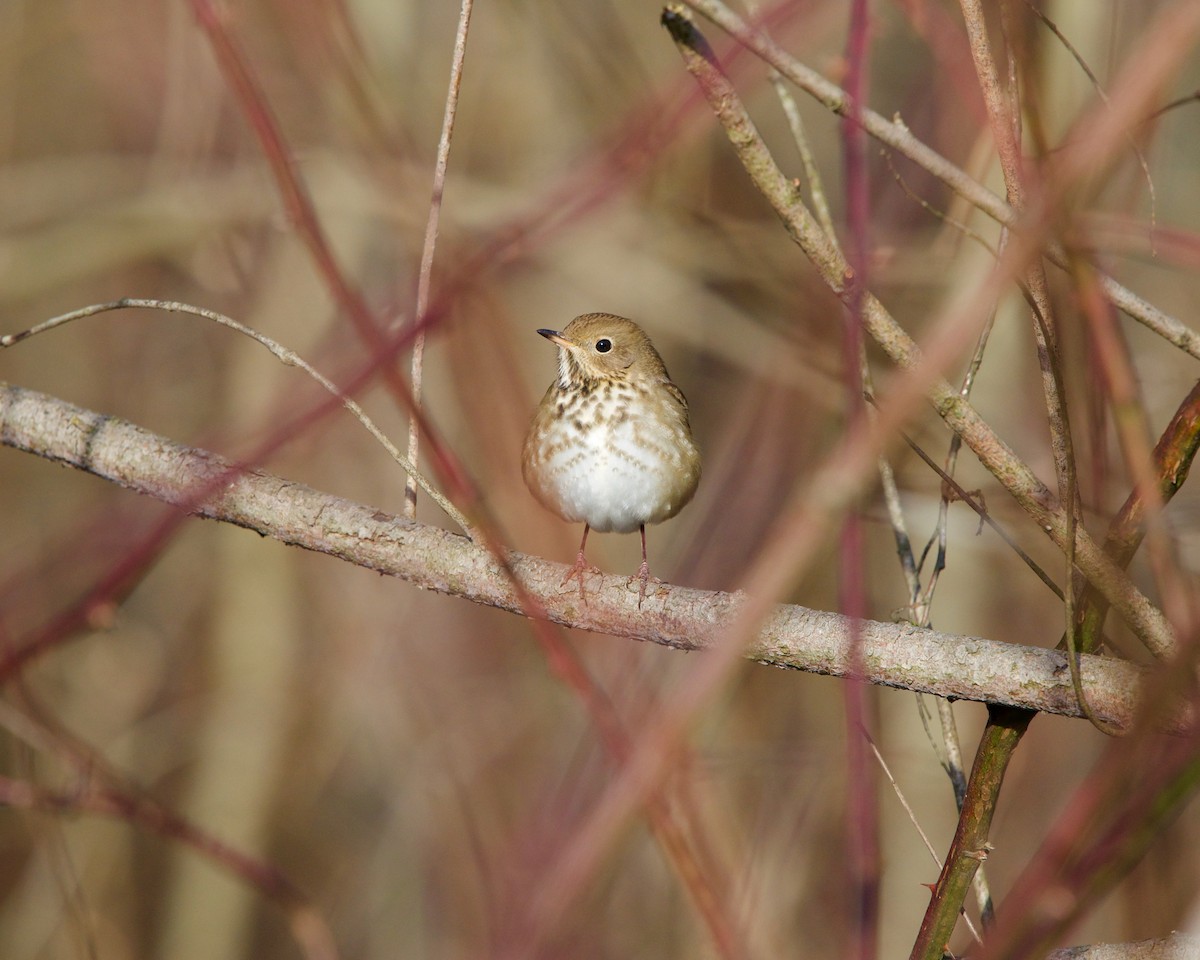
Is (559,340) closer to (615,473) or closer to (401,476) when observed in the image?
(615,473)

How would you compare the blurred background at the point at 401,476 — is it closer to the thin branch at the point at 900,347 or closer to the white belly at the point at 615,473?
the white belly at the point at 615,473

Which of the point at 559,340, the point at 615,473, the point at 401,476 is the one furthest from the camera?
the point at 401,476

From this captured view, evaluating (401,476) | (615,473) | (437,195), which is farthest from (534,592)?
(401,476)

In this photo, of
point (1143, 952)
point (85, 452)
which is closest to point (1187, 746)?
point (1143, 952)

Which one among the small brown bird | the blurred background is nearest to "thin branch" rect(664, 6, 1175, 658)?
the small brown bird

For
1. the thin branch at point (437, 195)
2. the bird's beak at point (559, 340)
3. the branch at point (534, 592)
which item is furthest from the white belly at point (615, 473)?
the thin branch at point (437, 195)

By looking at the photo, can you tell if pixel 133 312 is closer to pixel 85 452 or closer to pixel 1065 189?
pixel 85 452
